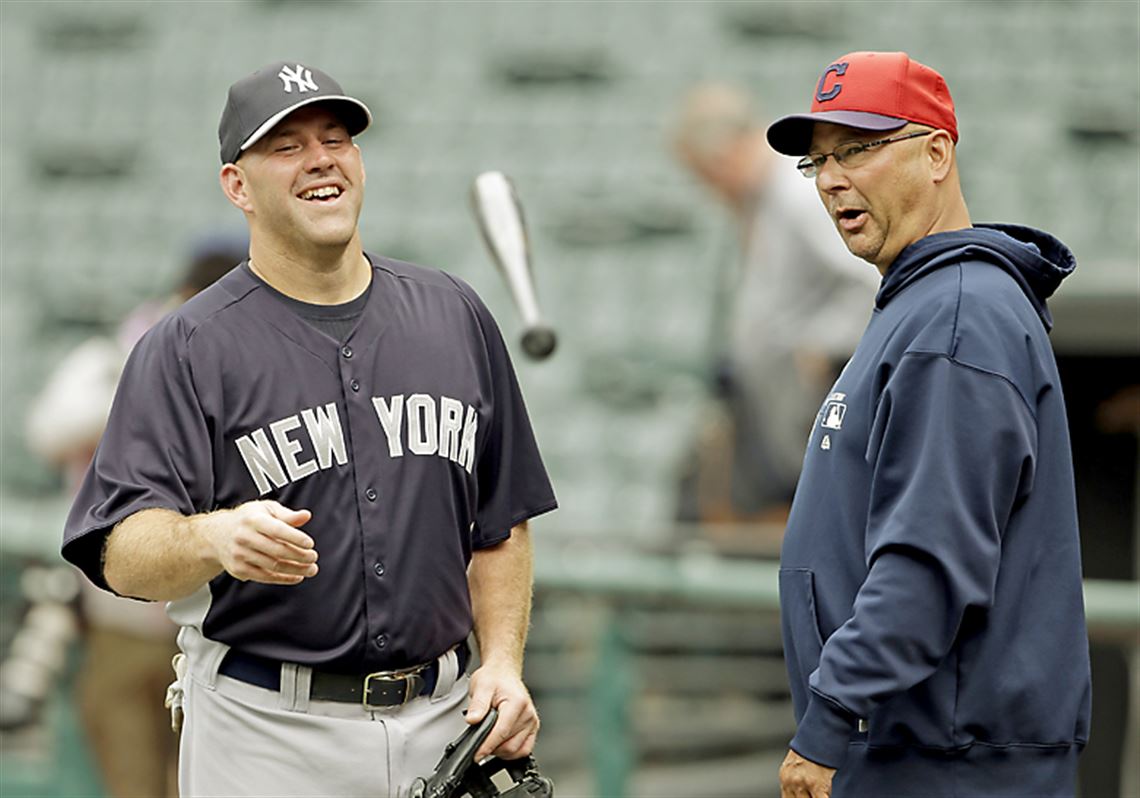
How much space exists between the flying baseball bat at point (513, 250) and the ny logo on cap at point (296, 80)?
85 centimetres

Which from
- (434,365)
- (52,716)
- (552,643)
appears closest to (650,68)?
(552,643)

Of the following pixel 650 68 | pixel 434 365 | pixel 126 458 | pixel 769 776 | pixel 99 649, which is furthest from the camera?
pixel 650 68

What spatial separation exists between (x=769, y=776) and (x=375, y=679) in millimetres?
3448

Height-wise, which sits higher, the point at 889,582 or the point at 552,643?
the point at 889,582

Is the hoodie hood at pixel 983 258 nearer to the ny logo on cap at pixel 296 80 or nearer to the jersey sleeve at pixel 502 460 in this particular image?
the jersey sleeve at pixel 502 460

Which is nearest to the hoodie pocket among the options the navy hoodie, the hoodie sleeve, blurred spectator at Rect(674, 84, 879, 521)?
the navy hoodie

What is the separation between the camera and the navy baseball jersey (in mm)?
2594

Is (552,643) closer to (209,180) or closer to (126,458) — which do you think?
(126,458)

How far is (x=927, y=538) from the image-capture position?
2352 mm

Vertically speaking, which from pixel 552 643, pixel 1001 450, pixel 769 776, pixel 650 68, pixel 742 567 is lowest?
pixel 769 776

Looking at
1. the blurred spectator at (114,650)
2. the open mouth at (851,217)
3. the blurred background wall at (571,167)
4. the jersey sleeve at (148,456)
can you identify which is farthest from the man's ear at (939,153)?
the blurred background wall at (571,167)

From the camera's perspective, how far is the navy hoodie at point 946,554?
7.74ft

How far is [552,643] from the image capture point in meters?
6.02

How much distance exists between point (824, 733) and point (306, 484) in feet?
2.70
